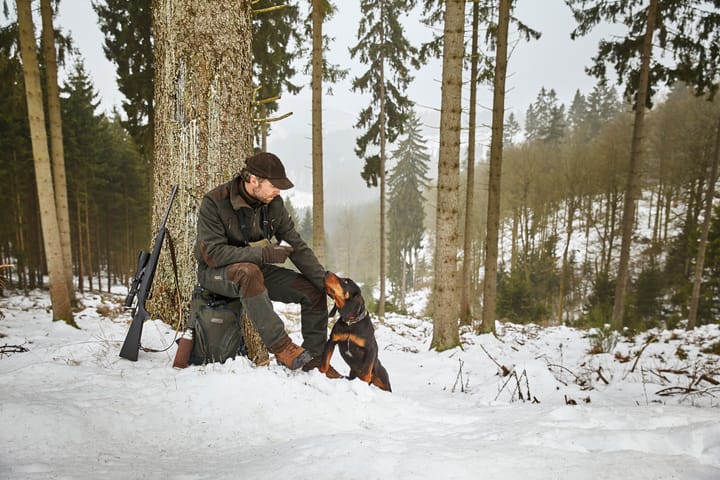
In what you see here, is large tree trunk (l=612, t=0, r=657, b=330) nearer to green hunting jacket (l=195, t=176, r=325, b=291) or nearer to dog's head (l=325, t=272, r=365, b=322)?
dog's head (l=325, t=272, r=365, b=322)

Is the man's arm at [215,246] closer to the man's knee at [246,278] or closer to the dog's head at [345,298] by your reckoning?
the man's knee at [246,278]

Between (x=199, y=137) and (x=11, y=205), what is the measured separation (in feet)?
66.1

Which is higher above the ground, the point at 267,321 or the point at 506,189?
the point at 506,189

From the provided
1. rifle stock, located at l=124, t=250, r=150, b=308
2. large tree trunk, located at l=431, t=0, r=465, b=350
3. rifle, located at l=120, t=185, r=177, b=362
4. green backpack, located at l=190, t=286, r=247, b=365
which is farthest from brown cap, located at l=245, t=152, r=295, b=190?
large tree trunk, located at l=431, t=0, r=465, b=350

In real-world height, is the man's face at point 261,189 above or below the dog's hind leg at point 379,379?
above

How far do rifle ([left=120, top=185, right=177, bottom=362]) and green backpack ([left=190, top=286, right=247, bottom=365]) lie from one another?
44 centimetres

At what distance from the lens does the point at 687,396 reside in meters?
3.15

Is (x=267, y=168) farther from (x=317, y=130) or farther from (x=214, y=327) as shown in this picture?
(x=317, y=130)

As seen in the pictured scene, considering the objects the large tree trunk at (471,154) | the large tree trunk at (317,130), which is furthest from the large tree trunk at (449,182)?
the large tree trunk at (471,154)

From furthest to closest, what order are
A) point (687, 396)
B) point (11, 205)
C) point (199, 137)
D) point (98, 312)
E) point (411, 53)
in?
point (11, 205) < point (411, 53) < point (98, 312) < point (199, 137) < point (687, 396)

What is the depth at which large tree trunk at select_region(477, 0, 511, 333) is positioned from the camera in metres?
8.84

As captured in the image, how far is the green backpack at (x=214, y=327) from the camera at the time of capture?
2.84 metres

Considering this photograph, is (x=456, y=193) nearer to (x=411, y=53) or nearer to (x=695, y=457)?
(x=695, y=457)

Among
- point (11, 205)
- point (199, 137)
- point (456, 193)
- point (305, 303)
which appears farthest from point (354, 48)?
point (11, 205)
